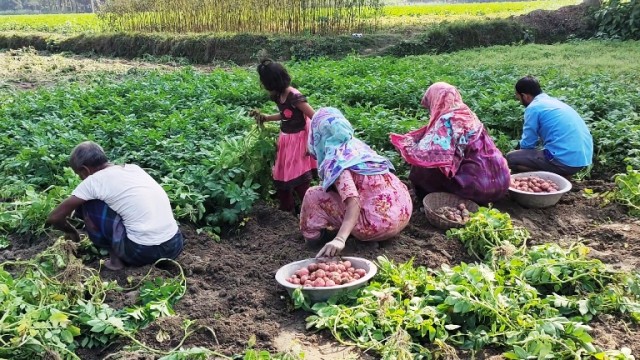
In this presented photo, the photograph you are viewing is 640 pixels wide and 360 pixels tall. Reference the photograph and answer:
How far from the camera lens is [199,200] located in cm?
501

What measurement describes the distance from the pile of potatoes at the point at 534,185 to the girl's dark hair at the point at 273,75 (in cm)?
220

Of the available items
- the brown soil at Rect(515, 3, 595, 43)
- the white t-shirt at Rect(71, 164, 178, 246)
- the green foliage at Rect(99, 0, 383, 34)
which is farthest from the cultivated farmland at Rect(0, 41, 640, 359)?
the brown soil at Rect(515, 3, 595, 43)

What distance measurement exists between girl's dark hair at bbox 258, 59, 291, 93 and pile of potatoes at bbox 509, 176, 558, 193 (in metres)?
2.20

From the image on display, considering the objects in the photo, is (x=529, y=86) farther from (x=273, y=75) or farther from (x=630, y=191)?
(x=273, y=75)

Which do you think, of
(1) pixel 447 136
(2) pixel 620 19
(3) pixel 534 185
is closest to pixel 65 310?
(1) pixel 447 136

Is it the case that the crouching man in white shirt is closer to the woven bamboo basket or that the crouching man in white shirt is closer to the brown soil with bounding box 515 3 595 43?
the woven bamboo basket

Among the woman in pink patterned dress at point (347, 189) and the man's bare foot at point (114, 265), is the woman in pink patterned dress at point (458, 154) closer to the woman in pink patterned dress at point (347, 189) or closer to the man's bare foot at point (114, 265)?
the woman in pink patterned dress at point (347, 189)

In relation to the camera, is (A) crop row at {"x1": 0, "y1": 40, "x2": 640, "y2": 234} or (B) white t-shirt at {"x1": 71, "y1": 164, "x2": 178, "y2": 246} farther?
(A) crop row at {"x1": 0, "y1": 40, "x2": 640, "y2": 234}

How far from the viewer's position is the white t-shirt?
13.6 feet

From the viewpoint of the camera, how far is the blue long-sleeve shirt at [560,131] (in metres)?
5.87

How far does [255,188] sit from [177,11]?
709 inches

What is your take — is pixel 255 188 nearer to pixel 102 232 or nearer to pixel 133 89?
pixel 102 232

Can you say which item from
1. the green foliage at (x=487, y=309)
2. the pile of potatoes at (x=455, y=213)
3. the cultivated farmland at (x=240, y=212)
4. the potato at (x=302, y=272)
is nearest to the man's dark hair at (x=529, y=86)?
the cultivated farmland at (x=240, y=212)

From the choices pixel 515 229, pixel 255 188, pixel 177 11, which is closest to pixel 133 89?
pixel 255 188
